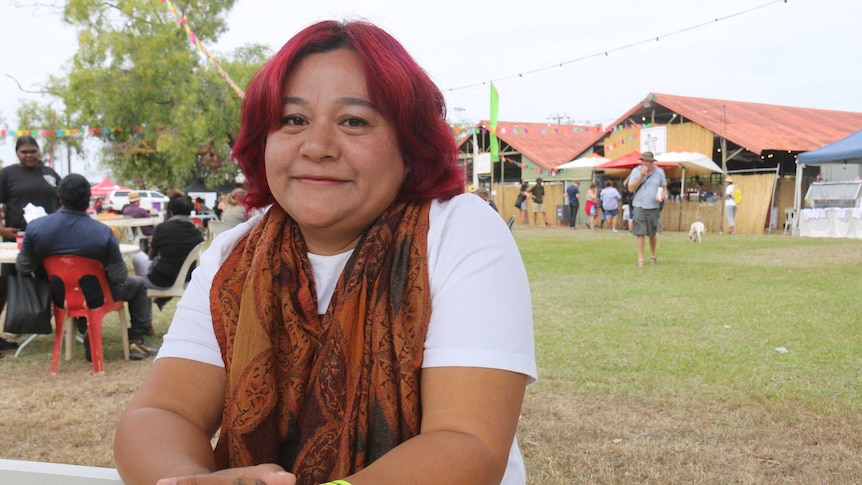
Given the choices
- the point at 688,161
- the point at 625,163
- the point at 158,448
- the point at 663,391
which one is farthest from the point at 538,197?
the point at 158,448

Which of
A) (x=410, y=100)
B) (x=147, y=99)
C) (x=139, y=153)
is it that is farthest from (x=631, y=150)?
(x=410, y=100)

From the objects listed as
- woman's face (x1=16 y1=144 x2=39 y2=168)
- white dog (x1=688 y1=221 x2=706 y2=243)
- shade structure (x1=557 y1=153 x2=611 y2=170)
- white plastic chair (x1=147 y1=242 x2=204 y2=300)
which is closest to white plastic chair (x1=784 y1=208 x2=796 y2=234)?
white dog (x1=688 y1=221 x2=706 y2=243)

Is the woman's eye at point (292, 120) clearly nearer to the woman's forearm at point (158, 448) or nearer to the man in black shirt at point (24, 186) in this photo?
the woman's forearm at point (158, 448)

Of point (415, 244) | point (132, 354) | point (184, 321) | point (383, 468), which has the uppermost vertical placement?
point (415, 244)

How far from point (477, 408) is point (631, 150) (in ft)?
72.8

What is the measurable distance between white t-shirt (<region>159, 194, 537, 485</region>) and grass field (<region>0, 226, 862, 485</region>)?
1684 millimetres

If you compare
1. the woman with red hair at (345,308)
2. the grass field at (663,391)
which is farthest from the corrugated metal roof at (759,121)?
the woman with red hair at (345,308)

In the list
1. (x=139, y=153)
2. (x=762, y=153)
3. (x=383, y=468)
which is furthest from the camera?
(x=139, y=153)

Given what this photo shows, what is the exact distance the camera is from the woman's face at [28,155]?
5.67 m

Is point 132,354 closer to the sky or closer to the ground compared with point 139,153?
closer to the ground

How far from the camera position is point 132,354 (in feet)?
16.2

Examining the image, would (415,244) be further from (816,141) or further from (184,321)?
(816,141)

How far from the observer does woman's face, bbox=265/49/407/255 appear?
4.26 feet

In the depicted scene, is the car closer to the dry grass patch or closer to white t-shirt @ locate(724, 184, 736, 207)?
white t-shirt @ locate(724, 184, 736, 207)
